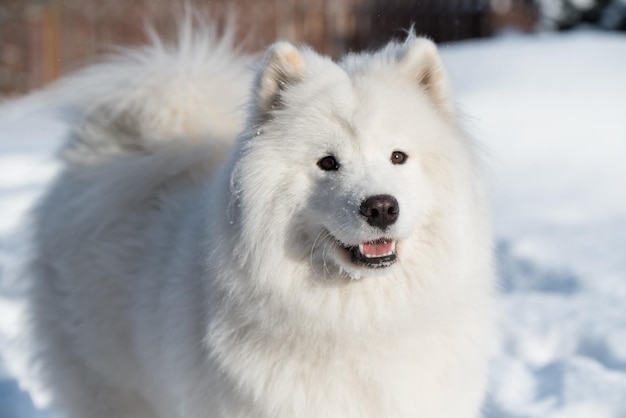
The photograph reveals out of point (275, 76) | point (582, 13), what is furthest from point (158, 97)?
point (582, 13)

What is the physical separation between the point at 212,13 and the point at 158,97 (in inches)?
461

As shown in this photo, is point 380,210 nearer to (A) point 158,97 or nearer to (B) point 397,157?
(B) point 397,157

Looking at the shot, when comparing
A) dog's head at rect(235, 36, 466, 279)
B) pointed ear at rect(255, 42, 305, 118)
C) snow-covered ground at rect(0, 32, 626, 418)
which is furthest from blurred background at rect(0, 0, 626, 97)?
dog's head at rect(235, 36, 466, 279)

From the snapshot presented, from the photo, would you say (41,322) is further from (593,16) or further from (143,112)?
(593,16)

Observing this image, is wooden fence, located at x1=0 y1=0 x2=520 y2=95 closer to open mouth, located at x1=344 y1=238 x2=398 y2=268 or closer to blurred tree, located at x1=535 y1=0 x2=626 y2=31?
blurred tree, located at x1=535 y1=0 x2=626 y2=31

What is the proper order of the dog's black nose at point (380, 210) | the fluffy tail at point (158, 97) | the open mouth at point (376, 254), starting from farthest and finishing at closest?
the fluffy tail at point (158, 97) < the open mouth at point (376, 254) < the dog's black nose at point (380, 210)

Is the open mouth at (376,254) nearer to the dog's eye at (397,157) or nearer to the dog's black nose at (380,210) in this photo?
the dog's black nose at (380,210)

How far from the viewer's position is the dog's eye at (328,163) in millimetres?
3041

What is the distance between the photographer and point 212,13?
15414mm

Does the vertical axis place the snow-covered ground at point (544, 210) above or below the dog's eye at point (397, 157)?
below

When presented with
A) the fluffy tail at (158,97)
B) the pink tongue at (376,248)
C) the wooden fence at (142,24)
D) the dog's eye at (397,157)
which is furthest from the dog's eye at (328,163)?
the wooden fence at (142,24)

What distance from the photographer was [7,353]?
5.60 meters

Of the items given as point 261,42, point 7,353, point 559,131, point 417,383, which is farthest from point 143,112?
point 261,42

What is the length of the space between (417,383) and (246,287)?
69cm
